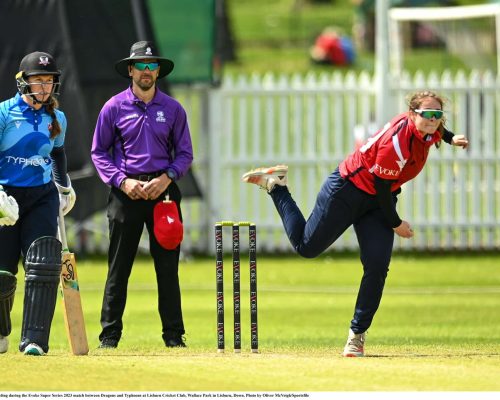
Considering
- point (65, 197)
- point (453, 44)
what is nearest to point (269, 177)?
point (65, 197)

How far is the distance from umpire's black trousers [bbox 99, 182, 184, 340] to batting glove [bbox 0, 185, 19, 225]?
4.35 feet

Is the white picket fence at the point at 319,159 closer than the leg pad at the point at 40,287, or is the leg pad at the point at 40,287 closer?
the leg pad at the point at 40,287

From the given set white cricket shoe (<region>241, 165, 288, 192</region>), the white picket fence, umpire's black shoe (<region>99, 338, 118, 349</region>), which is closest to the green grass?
the white picket fence

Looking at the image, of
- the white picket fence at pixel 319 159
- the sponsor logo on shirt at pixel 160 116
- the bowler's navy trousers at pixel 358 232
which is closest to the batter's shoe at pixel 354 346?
the bowler's navy trousers at pixel 358 232

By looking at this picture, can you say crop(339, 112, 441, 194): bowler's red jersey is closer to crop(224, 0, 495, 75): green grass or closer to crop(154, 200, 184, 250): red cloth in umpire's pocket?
crop(154, 200, 184, 250): red cloth in umpire's pocket

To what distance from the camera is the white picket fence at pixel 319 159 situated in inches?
769

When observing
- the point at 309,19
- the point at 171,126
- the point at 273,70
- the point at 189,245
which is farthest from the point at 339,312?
the point at 309,19

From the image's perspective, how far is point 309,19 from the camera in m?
52.9

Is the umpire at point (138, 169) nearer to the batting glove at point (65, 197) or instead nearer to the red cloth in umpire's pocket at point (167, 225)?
the red cloth in umpire's pocket at point (167, 225)

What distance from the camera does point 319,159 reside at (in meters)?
19.7

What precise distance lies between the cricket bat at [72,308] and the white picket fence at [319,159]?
30.6 feet

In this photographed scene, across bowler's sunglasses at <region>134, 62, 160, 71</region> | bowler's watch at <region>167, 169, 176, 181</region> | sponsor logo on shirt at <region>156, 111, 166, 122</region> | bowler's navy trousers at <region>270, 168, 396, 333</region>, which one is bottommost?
bowler's navy trousers at <region>270, 168, 396, 333</region>

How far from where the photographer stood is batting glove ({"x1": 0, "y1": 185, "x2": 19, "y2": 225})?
9.33 meters

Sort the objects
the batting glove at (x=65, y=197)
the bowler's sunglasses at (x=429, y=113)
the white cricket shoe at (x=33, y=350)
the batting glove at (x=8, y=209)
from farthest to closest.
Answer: the batting glove at (x=65, y=197)
the bowler's sunglasses at (x=429, y=113)
the white cricket shoe at (x=33, y=350)
the batting glove at (x=8, y=209)
